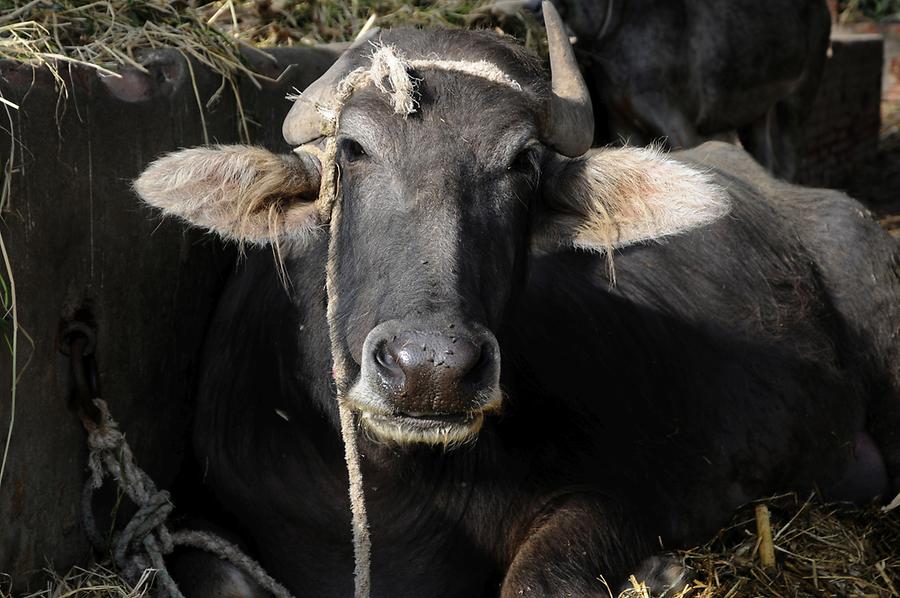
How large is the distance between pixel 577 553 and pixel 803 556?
0.94 m

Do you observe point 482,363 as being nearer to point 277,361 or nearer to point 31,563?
point 277,361

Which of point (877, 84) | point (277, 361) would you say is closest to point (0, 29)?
point (277, 361)

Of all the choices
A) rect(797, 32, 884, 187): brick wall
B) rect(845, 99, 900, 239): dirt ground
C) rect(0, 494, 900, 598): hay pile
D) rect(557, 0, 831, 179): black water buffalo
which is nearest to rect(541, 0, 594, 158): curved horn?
rect(0, 494, 900, 598): hay pile

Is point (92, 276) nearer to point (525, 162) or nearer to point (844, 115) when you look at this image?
point (525, 162)

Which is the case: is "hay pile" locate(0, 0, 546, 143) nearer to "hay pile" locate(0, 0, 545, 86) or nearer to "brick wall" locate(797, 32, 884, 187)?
"hay pile" locate(0, 0, 545, 86)

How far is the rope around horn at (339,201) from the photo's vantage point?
310 cm

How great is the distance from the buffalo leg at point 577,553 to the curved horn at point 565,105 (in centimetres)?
103

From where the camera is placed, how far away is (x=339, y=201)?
3211 millimetres

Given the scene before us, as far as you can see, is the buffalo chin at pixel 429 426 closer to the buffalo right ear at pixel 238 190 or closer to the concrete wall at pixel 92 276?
the buffalo right ear at pixel 238 190

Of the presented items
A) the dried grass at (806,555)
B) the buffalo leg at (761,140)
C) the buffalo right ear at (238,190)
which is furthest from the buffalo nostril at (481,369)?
the buffalo leg at (761,140)

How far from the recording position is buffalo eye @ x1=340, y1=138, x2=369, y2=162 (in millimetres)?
3090

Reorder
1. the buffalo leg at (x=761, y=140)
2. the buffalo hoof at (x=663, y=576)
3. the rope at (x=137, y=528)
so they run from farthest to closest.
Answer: the buffalo leg at (x=761, y=140) → the buffalo hoof at (x=663, y=576) → the rope at (x=137, y=528)

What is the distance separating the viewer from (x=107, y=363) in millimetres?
3385

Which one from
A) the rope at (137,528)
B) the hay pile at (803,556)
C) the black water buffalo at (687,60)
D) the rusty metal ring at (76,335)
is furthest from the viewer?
the black water buffalo at (687,60)
